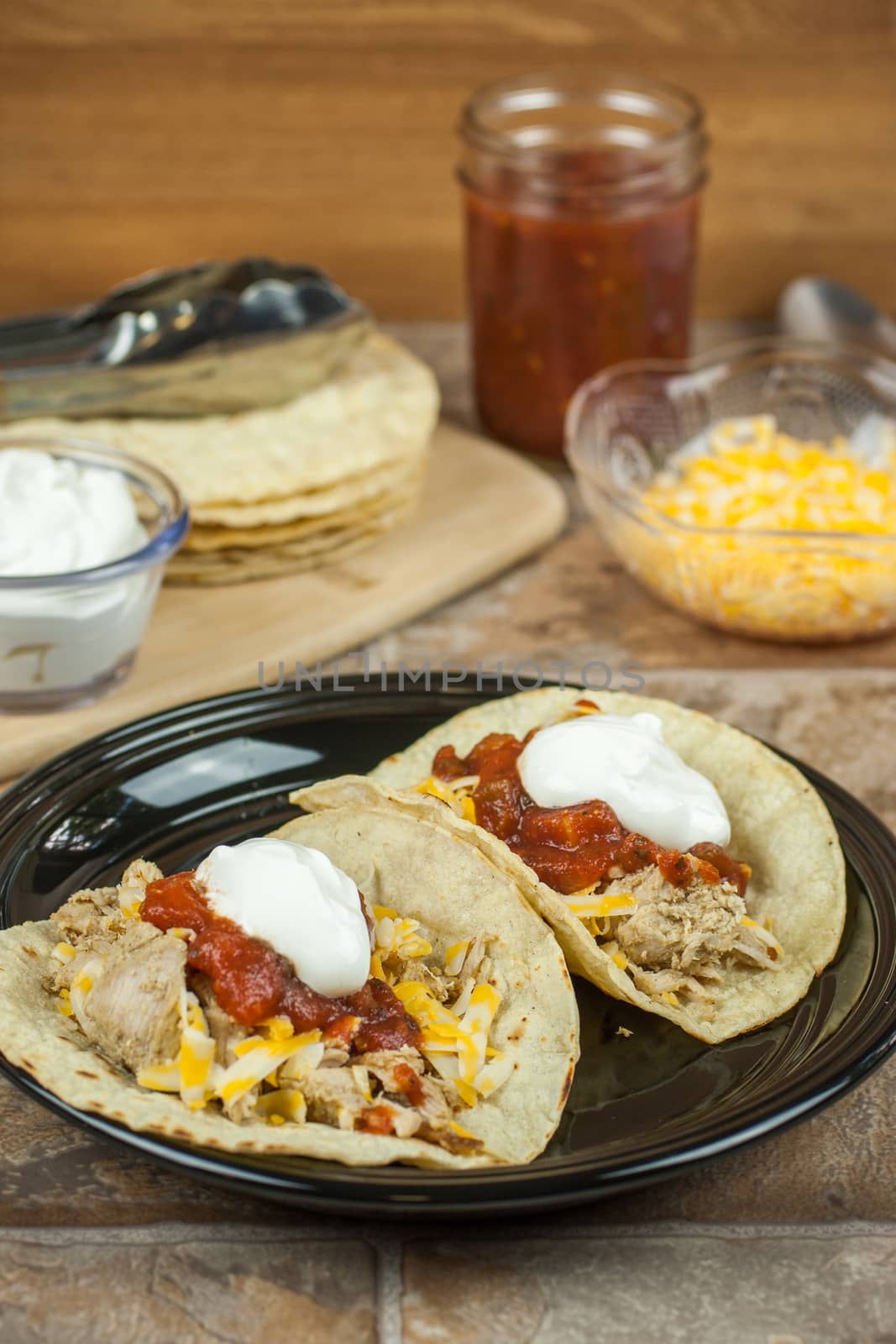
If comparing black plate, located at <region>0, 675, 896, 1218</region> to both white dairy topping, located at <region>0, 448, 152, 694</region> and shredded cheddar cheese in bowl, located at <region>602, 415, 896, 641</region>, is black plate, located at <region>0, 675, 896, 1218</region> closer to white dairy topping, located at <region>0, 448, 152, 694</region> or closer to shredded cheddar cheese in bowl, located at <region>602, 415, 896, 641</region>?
white dairy topping, located at <region>0, 448, 152, 694</region>

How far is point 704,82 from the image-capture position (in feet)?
15.5

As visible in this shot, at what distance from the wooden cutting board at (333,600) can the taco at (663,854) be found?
719 millimetres

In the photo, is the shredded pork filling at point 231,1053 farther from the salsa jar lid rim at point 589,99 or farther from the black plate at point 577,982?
the salsa jar lid rim at point 589,99

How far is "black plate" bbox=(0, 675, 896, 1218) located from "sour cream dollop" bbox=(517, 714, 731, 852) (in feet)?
0.82

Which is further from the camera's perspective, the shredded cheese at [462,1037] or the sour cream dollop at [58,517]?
the sour cream dollop at [58,517]

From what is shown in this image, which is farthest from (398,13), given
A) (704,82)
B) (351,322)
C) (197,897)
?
(197,897)

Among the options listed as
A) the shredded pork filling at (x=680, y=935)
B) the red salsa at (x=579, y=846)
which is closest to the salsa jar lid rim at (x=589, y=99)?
the red salsa at (x=579, y=846)

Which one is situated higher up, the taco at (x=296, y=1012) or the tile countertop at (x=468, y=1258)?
the taco at (x=296, y=1012)

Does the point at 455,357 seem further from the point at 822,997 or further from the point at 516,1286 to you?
the point at 516,1286

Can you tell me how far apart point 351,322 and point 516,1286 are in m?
2.63

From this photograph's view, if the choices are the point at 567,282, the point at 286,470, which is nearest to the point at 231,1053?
the point at 286,470

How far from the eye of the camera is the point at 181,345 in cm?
371

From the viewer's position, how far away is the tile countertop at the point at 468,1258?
5.90 ft

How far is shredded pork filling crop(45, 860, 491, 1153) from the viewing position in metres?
1.90
